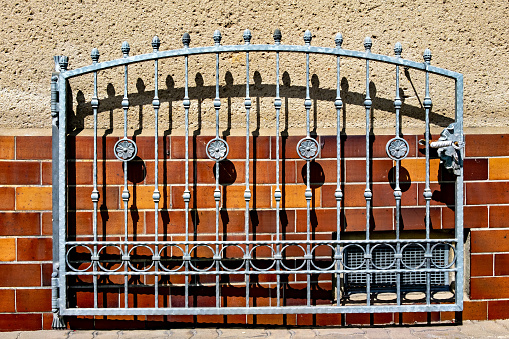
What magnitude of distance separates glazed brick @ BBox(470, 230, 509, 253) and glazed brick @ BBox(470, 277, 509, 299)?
0.68 ft

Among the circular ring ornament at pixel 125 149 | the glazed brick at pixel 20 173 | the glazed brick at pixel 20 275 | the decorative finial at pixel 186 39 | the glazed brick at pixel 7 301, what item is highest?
the decorative finial at pixel 186 39

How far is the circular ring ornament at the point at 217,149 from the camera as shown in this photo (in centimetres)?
322

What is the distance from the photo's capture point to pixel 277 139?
326cm

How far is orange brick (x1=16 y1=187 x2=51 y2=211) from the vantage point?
332 cm

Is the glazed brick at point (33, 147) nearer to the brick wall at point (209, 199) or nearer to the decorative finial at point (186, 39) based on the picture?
the brick wall at point (209, 199)

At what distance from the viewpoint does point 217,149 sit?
322cm

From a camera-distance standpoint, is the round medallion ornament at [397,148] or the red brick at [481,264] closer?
the round medallion ornament at [397,148]

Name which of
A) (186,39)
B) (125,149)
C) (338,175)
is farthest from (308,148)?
(125,149)

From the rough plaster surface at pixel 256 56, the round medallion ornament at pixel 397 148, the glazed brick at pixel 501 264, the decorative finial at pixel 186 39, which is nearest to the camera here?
the decorative finial at pixel 186 39

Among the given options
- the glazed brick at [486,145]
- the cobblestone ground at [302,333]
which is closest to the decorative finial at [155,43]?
the cobblestone ground at [302,333]

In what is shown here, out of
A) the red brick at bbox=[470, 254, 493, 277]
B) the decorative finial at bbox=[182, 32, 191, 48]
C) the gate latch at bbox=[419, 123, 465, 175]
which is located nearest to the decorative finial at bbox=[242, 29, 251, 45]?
the decorative finial at bbox=[182, 32, 191, 48]

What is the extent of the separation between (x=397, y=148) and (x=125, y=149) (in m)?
1.80

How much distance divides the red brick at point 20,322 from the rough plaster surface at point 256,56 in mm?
1291

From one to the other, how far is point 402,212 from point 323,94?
0.99m
